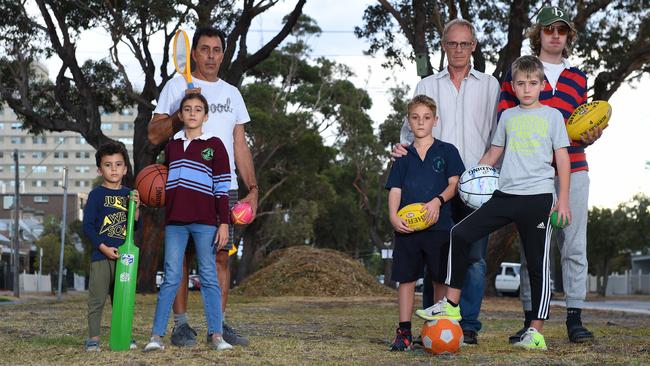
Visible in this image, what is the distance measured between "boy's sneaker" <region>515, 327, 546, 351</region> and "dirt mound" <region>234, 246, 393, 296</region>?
16.7 meters

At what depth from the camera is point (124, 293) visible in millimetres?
5871

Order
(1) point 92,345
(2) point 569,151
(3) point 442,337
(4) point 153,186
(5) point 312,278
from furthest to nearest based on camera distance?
1. (5) point 312,278
2. (2) point 569,151
3. (4) point 153,186
4. (1) point 92,345
5. (3) point 442,337

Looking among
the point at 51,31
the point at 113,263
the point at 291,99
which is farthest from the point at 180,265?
the point at 291,99

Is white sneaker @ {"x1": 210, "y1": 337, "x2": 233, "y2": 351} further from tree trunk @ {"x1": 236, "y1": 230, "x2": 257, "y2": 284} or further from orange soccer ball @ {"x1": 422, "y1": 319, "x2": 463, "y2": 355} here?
tree trunk @ {"x1": 236, "y1": 230, "x2": 257, "y2": 284}

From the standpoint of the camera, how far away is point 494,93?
263 inches

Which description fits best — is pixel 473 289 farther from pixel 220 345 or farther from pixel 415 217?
pixel 220 345

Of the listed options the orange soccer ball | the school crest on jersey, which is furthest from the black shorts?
the school crest on jersey

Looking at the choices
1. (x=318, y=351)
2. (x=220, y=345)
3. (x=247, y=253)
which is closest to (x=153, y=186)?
(x=220, y=345)

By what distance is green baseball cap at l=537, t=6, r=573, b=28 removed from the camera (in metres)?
6.46

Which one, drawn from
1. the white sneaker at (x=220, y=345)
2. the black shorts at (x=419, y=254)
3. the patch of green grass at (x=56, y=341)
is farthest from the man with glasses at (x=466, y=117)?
the patch of green grass at (x=56, y=341)

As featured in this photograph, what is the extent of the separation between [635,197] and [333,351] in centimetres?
5110

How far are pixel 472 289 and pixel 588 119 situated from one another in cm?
140

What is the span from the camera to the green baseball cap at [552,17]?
21.2 feet

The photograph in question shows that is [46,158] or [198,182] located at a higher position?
[46,158]
